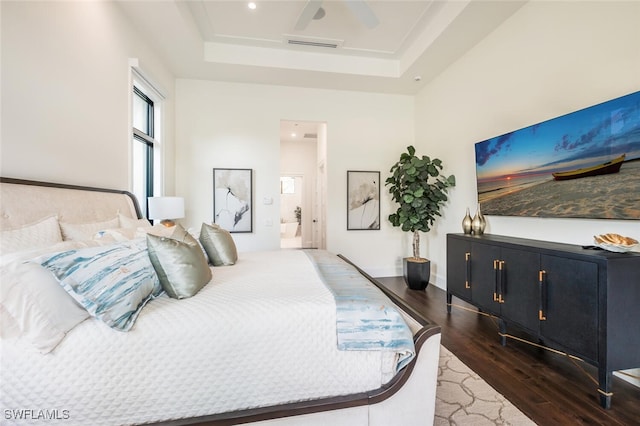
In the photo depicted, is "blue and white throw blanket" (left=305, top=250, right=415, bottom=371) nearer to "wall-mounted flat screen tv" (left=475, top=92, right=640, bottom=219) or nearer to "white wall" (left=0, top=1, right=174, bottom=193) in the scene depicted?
"wall-mounted flat screen tv" (left=475, top=92, right=640, bottom=219)

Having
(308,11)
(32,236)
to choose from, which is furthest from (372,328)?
(308,11)

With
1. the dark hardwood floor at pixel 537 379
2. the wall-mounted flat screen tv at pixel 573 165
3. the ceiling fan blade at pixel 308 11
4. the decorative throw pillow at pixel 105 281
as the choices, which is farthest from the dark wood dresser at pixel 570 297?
the ceiling fan blade at pixel 308 11

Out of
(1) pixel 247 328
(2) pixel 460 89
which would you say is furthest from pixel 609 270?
(2) pixel 460 89

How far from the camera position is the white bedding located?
1.07 meters

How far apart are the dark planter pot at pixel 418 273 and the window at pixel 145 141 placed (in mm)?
3629

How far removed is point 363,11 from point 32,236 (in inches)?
116

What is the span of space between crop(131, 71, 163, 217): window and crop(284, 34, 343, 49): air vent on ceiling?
5.96 feet

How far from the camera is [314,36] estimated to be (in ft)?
11.5

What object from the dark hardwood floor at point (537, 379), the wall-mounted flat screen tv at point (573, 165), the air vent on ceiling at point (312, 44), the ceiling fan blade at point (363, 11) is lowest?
the dark hardwood floor at point (537, 379)

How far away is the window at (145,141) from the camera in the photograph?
3192 millimetres

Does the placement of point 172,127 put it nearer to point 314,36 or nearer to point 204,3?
point 204,3

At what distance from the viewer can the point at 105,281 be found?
1.18 m

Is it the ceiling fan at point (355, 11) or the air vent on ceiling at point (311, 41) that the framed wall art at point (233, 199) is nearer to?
the air vent on ceiling at point (311, 41)

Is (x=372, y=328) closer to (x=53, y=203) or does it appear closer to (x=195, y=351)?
(x=195, y=351)
